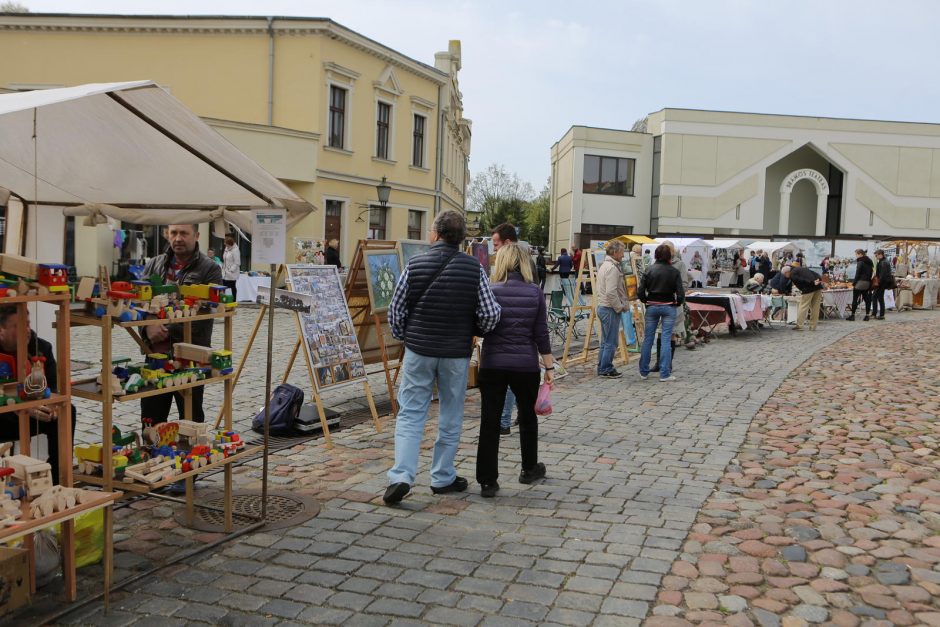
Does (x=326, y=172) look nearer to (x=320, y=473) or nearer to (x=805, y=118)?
(x=320, y=473)

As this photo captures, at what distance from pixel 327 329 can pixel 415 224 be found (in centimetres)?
2451

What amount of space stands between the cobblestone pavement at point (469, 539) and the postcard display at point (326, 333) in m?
0.52

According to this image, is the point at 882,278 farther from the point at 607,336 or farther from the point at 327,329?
the point at 327,329

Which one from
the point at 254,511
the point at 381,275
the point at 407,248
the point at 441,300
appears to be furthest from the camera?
the point at 407,248

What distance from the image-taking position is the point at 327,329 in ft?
23.9

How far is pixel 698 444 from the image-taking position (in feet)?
23.0

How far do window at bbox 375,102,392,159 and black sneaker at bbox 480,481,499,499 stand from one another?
2425 centimetres

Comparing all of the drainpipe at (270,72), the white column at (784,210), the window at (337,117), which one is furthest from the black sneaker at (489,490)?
the white column at (784,210)

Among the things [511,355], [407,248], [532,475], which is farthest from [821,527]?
[407,248]

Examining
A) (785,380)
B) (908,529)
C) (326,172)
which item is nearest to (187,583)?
(908,529)

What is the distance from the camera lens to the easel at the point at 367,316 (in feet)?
25.7

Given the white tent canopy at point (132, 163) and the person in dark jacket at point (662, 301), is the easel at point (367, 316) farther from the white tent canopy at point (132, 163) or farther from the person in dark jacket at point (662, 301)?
the person in dark jacket at point (662, 301)

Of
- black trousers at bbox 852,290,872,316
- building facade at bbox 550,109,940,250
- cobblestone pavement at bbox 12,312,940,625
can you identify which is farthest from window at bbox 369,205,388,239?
cobblestone pavement at bbox 12,312,940,625

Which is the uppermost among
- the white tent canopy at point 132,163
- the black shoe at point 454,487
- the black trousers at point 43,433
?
the white tent canopy at point 132,163
